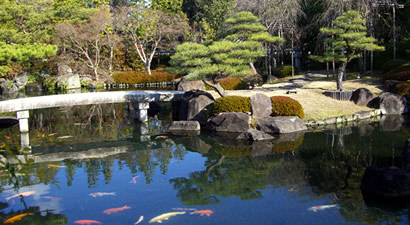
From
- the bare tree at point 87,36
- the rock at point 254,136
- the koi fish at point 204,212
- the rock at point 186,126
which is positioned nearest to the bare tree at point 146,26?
the bare tree at point 87,36

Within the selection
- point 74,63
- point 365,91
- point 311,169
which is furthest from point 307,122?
point 74,63

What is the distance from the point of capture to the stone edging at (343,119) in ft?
40.9

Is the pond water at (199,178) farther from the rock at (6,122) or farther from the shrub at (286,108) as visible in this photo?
the rock at (6,122)

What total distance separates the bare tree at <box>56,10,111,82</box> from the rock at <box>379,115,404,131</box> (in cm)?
2117

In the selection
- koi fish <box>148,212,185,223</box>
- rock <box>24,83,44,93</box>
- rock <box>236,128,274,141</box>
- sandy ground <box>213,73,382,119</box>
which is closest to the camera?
koi fish <box>148,212,185,223</box>

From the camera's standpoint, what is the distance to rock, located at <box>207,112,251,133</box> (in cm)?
1173

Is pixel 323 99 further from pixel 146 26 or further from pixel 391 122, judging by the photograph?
pixel 146 26

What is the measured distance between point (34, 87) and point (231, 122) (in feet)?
67.2

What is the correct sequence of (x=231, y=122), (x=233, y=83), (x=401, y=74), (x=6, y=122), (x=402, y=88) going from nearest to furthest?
1. (x=231, y=122)
2. (x=6, y=122)
3. (x=402, y=88)
4. (x=401, y=74)
5. (x=233, y=83)

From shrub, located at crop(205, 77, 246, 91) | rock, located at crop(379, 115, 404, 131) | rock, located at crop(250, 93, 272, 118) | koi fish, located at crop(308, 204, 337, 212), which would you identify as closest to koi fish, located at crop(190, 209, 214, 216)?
koi fish, located at crop(308, 204, 337, 212)

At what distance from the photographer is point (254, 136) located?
1066 cm

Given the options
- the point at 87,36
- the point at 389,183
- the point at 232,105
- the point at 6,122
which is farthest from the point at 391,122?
the point at 87,36

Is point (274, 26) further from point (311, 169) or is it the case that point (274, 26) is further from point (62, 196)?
point (62, 196)

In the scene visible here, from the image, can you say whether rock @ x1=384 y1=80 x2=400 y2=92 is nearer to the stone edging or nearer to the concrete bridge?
the stone edging
